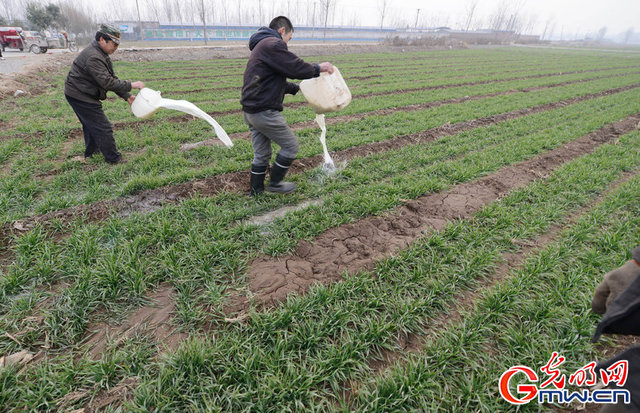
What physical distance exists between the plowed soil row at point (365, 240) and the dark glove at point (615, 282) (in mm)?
1798

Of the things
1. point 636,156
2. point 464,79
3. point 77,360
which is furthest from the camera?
point 464,79

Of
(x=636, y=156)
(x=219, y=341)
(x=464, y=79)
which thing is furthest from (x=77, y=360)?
(x=464, y=79)

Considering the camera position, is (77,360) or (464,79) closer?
(77,360)

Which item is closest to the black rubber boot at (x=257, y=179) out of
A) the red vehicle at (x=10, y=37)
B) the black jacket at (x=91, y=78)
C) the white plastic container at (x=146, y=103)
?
the white plastic container at (x=146, y=103)

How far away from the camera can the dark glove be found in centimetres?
144

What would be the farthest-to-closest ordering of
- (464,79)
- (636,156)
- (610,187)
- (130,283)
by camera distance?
1. (464,79)
2. (636,156)
3. (610,187)
4. (130,283)

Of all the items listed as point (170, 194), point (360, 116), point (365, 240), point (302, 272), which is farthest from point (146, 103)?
point (360, 116)

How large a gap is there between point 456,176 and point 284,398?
14.0ft

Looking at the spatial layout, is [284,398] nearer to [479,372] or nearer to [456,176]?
[479,372]

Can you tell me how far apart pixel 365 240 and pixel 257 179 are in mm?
1702

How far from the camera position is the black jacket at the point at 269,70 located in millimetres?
3506

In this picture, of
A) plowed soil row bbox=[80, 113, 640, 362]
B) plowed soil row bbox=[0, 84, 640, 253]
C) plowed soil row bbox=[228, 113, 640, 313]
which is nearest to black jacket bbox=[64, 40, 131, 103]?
plowed soil row bbox=[0, 84, 640, 253]

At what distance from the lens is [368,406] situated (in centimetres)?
195

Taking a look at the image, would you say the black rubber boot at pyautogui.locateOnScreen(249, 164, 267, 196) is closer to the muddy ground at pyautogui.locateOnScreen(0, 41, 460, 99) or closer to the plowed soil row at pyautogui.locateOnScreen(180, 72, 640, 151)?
the plowed soil row at pyautogui.locateOnScreen(180, 72, 640, 151)
